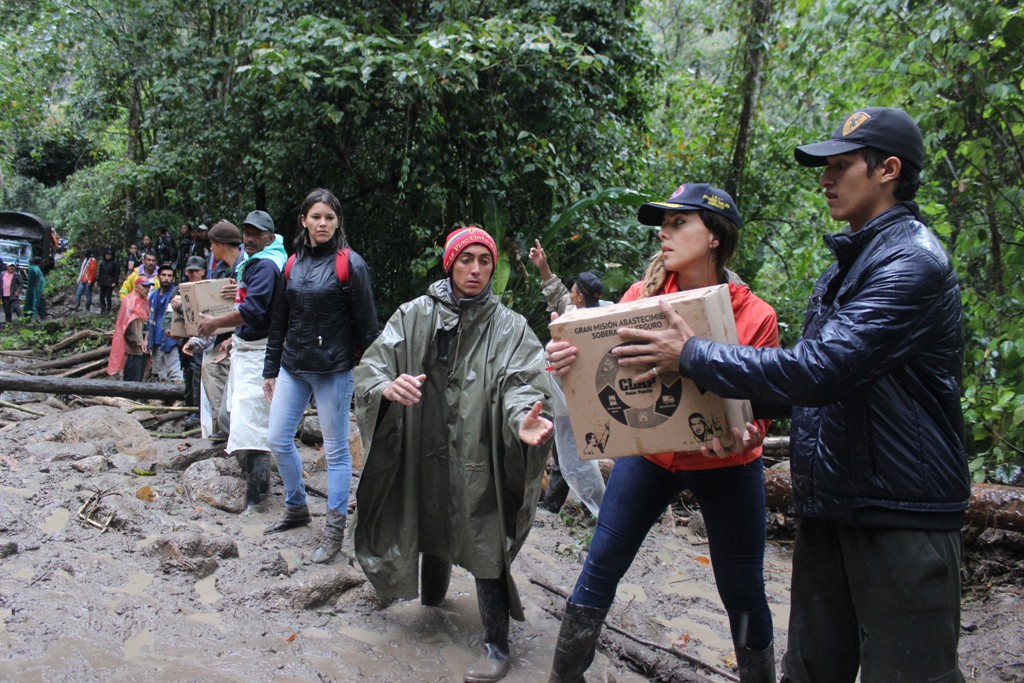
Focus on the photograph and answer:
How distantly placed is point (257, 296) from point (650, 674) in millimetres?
3297

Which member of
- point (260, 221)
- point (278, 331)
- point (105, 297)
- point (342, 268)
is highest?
point (260, 221)

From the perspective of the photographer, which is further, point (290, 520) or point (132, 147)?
point (132, 147)

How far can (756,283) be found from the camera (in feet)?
36.9

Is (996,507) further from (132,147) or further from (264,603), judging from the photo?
(132,147)

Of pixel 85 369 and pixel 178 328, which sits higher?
pixel 178 328

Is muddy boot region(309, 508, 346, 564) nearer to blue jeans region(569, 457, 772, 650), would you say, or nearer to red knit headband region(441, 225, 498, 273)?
red knit headband region(441, 225, 498, 273)

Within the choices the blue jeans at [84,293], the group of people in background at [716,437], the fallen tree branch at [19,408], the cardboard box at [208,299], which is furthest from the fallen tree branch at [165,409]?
the blue jeans at [84,293]

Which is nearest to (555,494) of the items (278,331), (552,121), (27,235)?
(278,331)

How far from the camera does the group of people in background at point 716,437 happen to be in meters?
2.06

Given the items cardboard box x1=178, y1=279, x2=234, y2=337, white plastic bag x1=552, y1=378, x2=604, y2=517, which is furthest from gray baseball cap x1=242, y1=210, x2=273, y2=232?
white plastic bag x1=552, y1=378, x2=604, y2=517

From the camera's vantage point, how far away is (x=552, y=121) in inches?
368

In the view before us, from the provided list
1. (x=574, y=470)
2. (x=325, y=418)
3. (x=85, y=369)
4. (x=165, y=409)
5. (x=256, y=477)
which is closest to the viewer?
(x=325, y=418)

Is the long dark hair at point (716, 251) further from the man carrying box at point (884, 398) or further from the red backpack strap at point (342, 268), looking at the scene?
the red backpack strap at point (342, 268)

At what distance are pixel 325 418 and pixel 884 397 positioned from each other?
10.9 ft
